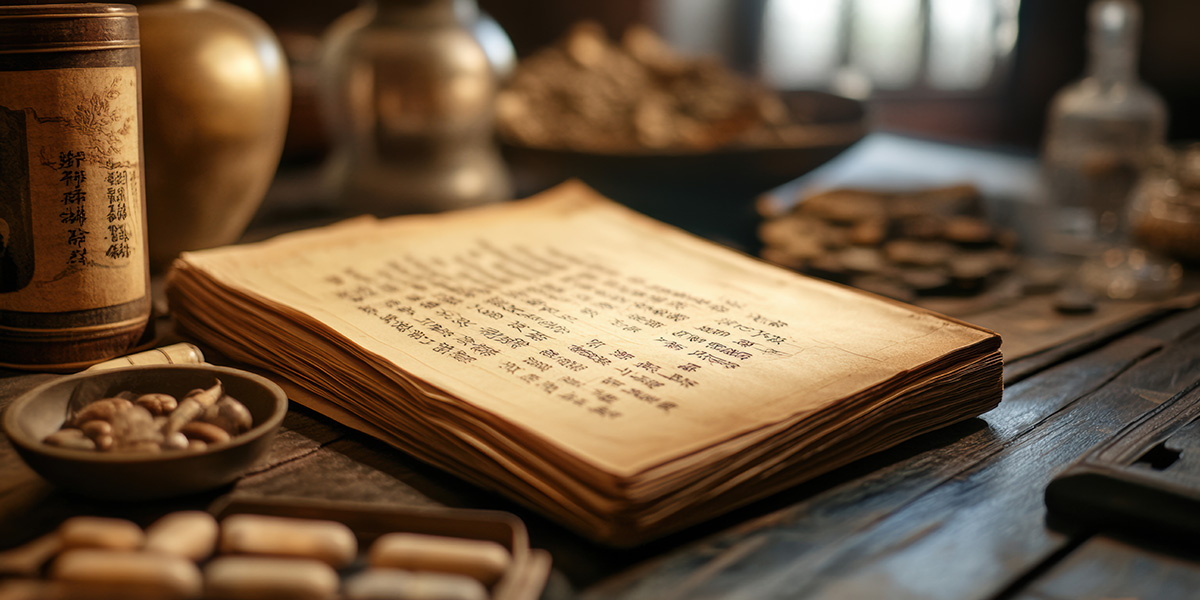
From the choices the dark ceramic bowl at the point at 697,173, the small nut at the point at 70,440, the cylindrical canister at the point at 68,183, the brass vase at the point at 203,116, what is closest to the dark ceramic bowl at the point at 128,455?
the small nut at the point at 70,440

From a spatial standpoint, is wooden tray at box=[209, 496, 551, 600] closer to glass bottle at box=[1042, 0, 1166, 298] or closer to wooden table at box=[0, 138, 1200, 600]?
wooden table at box=[0, 138, 1200, 600]

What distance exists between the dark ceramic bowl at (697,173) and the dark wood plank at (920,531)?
1.47 ft

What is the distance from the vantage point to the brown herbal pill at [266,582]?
35 cm

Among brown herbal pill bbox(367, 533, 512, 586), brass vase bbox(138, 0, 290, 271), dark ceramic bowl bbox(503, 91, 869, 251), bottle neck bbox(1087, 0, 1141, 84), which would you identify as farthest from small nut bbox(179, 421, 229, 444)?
bottle neck bbox(1087, 0, 1141, 84)

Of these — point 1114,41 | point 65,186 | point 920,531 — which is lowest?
point 920,531

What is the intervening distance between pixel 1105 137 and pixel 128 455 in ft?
3.58

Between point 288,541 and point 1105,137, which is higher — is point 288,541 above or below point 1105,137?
below

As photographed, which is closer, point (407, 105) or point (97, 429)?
point (97, 429)

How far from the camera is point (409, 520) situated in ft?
1.32

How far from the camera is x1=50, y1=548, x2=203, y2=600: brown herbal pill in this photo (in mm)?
342

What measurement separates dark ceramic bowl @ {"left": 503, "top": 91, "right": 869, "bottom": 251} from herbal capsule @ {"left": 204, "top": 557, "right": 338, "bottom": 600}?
68cm

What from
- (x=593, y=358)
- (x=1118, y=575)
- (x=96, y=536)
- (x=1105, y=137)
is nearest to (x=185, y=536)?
(x=96, y=536)

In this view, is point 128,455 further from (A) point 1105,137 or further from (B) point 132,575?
(A) point 1105,137

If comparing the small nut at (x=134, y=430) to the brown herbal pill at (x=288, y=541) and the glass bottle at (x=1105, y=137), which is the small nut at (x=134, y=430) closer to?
the brown herbal pill at (x=288, y=541)
